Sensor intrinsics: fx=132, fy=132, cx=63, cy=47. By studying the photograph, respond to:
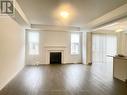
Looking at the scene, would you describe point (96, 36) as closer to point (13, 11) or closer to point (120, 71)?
point (120, 71)

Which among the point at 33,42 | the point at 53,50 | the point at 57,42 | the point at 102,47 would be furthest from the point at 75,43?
the point at 33,42

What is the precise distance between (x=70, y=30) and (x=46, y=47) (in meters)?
2.07

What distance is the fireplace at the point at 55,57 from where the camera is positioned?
950cm

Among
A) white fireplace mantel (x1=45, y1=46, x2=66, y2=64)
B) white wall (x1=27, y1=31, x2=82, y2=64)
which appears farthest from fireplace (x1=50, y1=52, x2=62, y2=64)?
white wall (x1=27, y1=31, x2=82, y2=64)

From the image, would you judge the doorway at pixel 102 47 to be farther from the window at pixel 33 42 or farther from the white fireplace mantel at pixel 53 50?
the window at pixel 33 42

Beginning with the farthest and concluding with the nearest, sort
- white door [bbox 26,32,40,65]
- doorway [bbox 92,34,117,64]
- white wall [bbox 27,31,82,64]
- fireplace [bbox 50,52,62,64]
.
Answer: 1. doorway [bbox 92,34,117,64]
2. fireplace [bbox 50,52,62,64]
3. white wall [bbox 27,31,82,64]
4. white door [bbox 26,32,40,65]

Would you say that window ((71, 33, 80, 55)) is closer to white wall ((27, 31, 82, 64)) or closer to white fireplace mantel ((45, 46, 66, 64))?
white wall ((27, 31, 82, 64))

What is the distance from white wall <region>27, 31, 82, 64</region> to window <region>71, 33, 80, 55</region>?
340 millimetres

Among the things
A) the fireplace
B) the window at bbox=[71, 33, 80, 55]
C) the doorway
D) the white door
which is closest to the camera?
the white door

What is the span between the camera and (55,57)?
959cm

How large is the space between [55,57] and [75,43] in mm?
1855

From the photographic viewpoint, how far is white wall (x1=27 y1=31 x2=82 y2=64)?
9.25 metres

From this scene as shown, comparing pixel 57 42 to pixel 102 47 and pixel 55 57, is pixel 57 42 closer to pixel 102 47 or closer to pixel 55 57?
pixel 55 57

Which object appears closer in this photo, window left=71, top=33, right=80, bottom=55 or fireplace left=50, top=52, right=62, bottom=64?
fireplace left=50, top=52, right=62, bottom=64
